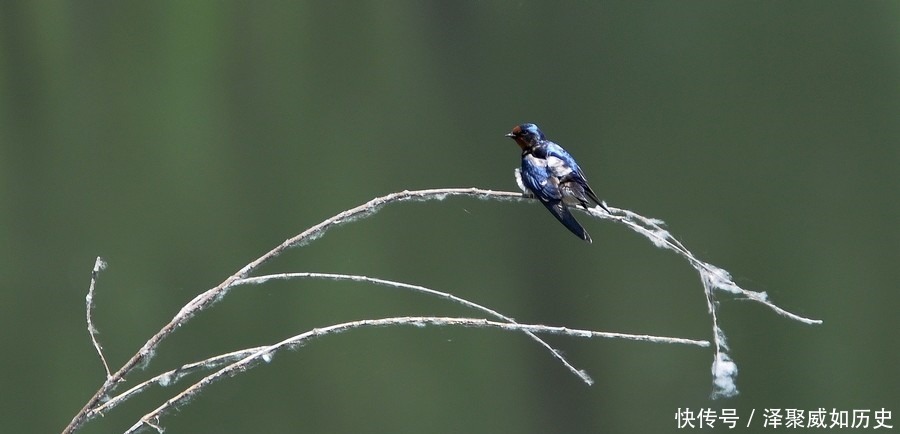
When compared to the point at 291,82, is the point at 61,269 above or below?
below

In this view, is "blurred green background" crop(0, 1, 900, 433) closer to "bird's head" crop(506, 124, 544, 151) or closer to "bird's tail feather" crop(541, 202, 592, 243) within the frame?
"bird's head" crop(506, 124, 544, 151)

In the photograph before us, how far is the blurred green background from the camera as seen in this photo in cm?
198

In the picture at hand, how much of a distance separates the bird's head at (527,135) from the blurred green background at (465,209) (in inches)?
23.1

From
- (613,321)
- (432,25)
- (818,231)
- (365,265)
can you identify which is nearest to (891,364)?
(818,231)

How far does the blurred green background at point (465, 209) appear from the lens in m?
1.98

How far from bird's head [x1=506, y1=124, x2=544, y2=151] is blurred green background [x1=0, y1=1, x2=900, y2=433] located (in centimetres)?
59

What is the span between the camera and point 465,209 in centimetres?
206

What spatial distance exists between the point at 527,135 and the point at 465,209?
2.11 ft

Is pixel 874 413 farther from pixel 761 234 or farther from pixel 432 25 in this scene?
pixel 432 25

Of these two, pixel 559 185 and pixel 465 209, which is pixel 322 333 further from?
pixel 465 209

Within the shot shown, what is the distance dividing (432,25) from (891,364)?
1403 millimetres

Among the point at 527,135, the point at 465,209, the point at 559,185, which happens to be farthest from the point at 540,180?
the point at 465,209

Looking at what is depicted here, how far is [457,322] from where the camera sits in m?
0.79

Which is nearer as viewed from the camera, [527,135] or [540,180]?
[540,180]
